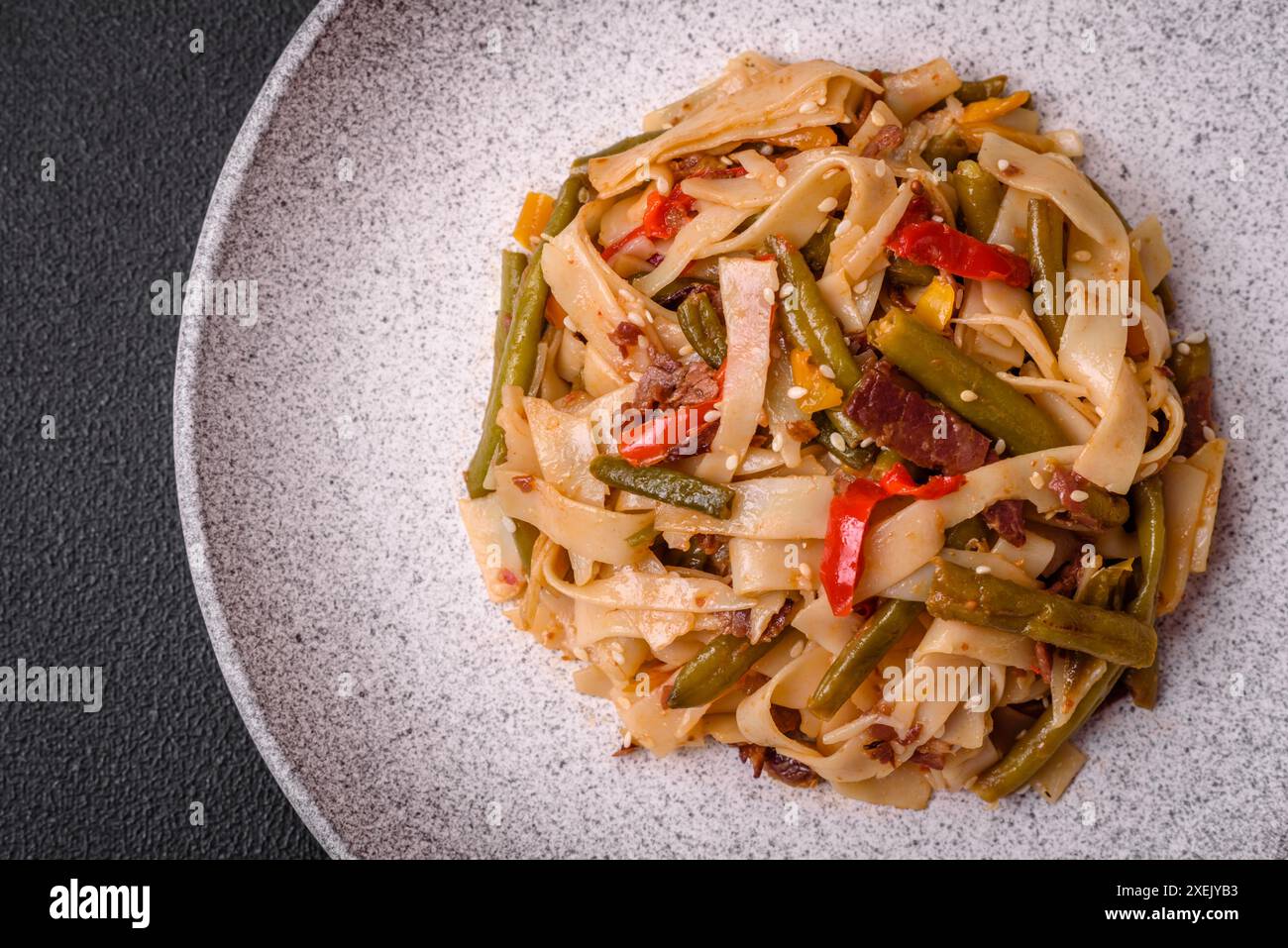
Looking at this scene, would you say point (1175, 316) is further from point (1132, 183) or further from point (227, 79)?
point (227, 79)

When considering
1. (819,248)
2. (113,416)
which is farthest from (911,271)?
(113,416)

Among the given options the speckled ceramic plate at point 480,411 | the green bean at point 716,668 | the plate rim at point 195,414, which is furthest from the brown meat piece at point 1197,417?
the plate rim at point 195,414

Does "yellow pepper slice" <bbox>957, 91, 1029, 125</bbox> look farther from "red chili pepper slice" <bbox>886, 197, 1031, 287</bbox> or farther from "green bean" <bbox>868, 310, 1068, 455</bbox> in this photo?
"green bean" <bbox>868, 310, 1068, 455</bbox>

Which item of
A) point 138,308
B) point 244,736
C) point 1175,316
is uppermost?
point 1175,316

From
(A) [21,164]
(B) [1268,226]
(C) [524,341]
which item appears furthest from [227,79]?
(B) [1268,226]

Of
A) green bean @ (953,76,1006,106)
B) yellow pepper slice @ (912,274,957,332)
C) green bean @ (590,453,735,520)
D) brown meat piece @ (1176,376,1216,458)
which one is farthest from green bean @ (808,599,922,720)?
green bean @ (953,76,1006,106)

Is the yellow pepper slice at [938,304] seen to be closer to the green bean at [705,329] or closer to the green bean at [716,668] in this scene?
the green bean at [705,329]
